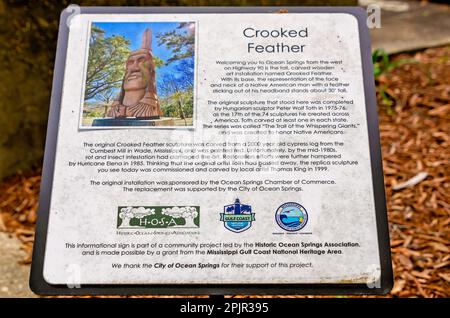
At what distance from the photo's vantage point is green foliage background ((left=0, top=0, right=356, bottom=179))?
326 cm

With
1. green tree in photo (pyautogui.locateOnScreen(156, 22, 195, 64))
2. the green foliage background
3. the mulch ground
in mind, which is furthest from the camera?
the green foliage background

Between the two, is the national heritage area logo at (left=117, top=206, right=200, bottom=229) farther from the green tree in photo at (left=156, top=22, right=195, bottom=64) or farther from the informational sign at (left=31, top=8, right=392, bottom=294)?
the green tree in photo at (left=156, top=22, right=195, bottom=64)

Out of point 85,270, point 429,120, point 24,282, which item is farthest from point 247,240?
point 429,120

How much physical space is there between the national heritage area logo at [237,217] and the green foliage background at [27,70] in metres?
1.85

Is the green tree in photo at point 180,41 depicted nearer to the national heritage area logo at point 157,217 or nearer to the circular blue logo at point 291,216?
the national heritage area logo at point 157,217

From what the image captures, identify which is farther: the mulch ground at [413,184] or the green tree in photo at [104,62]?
the mulch ground at [413,184]

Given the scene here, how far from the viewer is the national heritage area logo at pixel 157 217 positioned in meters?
1.96

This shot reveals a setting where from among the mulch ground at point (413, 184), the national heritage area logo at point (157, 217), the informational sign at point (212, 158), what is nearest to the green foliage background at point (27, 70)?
the mulch ground at point (413, 184)

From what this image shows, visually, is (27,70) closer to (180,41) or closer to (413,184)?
(180,41)

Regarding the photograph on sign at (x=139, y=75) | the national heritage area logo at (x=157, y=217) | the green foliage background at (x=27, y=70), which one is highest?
the green foliage background at (x=27, y=70)

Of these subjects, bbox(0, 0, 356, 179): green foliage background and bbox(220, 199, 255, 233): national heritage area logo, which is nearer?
bbox(220, 199, 255, 233): national heritage area logo

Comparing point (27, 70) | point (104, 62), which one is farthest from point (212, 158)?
point (27, 70)

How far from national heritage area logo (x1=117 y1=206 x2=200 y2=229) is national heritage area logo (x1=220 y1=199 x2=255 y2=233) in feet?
0.35

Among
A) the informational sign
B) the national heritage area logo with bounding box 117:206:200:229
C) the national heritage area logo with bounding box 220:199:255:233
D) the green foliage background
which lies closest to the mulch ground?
the green foliage background
